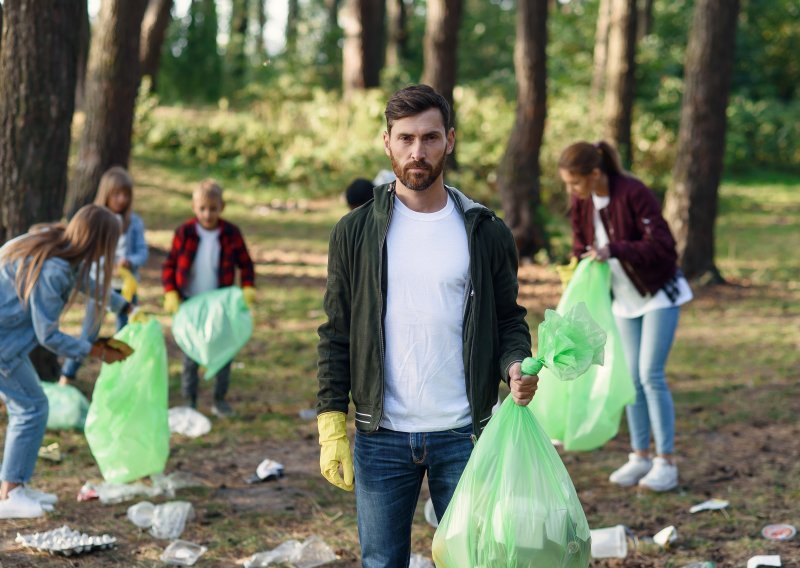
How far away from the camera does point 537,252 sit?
40.7 ft

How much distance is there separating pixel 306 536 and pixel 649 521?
162 centimetres

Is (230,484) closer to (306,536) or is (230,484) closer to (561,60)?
(306,536)

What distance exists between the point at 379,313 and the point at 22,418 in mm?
2473

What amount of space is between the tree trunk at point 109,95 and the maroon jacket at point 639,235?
21.8 ft

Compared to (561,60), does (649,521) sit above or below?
below

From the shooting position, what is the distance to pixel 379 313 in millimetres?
2787

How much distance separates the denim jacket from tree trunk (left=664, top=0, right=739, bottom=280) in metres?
7.87

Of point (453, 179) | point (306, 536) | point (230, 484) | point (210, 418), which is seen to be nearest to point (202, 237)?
point (210, 418)

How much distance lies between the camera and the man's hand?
271cm

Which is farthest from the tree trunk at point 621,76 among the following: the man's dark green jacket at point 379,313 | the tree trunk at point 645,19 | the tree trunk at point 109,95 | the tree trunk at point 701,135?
the man's dark green jacket at point 379,313

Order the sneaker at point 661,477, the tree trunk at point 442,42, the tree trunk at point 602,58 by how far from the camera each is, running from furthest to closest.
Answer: the tree trunk at point 602,58
the tree trunk at point 442,42
the sneaker at point 661,477

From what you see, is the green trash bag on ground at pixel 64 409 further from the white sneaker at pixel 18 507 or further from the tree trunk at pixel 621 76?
the tree trunk at pixel 621 76

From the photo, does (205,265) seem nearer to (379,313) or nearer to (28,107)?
(28,107)

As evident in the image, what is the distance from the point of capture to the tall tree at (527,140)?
12070 millimetres
